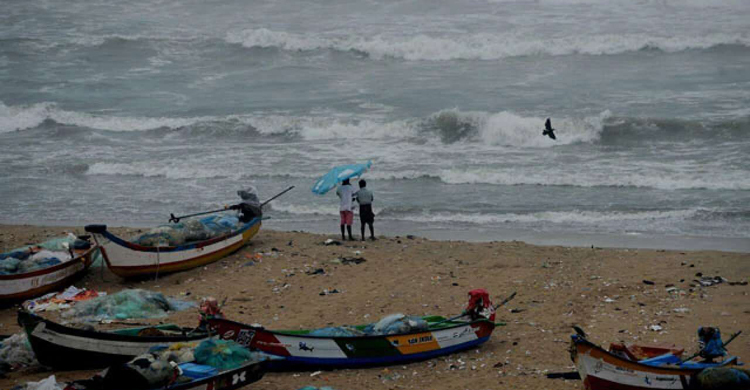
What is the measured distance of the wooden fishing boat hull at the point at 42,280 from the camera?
42.9 feet

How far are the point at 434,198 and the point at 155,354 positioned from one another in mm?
11466

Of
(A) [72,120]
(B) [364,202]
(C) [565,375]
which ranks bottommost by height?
(C) [565,375]

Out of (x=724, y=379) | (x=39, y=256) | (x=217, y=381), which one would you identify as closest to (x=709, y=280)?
(x=724, y=379)

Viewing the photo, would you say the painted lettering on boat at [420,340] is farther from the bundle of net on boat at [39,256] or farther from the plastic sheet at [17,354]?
the bundle of net on boat at [39,256]

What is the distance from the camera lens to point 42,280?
13398mm

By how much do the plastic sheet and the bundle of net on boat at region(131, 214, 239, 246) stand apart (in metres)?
3.84

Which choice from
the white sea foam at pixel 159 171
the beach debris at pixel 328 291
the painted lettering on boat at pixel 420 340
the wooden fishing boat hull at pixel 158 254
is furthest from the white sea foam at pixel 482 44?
the painted lettering on boat at pixel 420 340

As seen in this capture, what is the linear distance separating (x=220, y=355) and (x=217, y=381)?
393 millimetres

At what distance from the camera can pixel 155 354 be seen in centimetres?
926

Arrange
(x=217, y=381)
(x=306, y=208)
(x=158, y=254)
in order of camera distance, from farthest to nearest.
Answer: (x=306, y=208) < (x=158, y=254) < (x=217, y=381)

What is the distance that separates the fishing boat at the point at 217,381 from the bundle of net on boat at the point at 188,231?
5.45 metres

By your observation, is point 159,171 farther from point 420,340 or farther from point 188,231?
point 420,340

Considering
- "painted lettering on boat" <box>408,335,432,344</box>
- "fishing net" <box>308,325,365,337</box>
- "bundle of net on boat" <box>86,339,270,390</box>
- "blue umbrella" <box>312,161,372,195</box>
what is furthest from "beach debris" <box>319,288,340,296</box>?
"bundle of net on boat" <box>86,339,270,390</box>

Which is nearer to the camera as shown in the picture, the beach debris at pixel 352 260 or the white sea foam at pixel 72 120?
the beach debris at pixel 352 260
